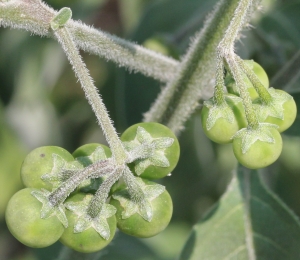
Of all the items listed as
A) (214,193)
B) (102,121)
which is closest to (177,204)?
(214,193)

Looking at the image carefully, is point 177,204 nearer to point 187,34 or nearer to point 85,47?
point 187,34

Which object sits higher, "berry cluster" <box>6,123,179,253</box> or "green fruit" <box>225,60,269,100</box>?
"green fruit" <box>225,60,269,100</box>

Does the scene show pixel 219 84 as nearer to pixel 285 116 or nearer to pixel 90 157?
pixel 285 116

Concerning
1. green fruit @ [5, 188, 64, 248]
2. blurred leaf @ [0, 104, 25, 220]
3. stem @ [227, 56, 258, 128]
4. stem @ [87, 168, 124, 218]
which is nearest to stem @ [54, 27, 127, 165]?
stem @ [87, 168, 124, 218]

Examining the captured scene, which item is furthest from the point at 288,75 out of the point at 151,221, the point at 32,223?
the point at 32,223

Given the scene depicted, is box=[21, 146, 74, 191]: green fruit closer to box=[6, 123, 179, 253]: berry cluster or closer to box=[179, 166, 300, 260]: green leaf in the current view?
box=[6, 123, 179, 253]: berry cluster

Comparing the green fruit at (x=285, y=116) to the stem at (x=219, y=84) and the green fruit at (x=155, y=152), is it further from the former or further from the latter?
the green fruit at (x=155, y=152)
